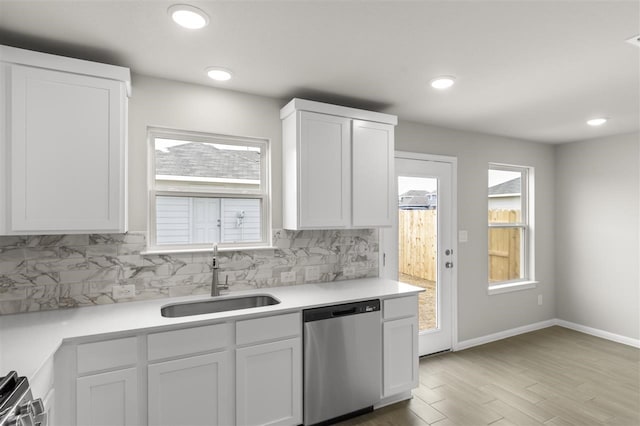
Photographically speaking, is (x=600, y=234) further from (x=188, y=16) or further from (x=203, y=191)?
(x=188, y=16)

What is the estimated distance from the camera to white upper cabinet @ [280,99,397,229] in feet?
8.60

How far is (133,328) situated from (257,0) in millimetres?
1731

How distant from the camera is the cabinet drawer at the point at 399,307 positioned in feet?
8.52

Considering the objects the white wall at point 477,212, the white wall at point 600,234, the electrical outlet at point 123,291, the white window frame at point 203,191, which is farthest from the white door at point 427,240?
the electrical outlet at point 123,291

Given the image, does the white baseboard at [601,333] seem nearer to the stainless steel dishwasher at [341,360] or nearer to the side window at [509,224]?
the side window at [509,224]

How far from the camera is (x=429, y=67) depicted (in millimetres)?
2248

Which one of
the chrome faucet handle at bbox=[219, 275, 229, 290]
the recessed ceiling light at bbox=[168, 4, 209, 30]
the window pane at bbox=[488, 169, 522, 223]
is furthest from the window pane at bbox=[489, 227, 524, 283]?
the recessed ceiling light at bbox=[168, 4, 209, 30]

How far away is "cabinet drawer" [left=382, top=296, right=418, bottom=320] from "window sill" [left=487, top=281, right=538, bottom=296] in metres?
1.81

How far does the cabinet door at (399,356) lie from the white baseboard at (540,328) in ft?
4.23

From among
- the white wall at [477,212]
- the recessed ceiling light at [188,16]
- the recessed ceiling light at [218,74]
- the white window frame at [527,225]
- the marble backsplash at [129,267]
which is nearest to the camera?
the recessed ceiling light at [188,16]

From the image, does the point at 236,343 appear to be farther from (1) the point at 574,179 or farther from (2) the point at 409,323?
(1) the point at 574,179

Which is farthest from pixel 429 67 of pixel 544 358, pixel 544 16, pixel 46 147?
pixel 544 358

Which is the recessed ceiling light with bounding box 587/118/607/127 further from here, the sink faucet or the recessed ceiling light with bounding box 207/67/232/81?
the sink faucet

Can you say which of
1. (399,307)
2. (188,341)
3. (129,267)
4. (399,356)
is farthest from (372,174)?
(129,267)
